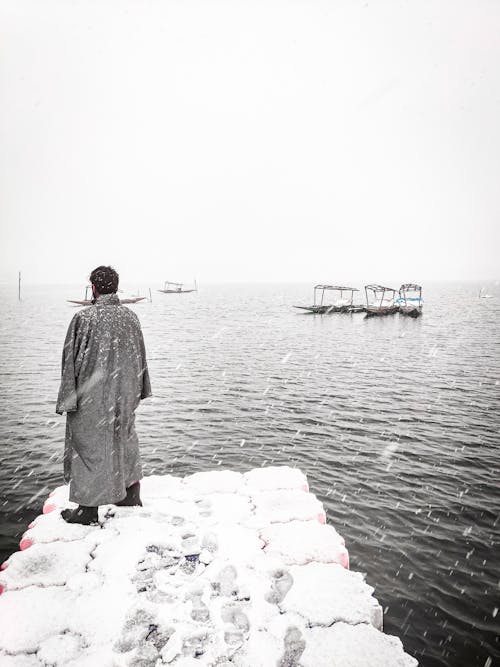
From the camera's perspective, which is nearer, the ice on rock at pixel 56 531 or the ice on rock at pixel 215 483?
the ice on rock at pixel 56 531

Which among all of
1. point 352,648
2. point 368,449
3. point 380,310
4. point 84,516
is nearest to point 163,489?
point 84,516

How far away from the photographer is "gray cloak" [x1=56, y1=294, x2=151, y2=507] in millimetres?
3646

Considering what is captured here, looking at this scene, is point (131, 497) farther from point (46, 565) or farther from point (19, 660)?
point (19, 660)

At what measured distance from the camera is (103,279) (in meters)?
3.83

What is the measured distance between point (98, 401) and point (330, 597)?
98.4 inches

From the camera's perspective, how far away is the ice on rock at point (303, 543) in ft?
11.3

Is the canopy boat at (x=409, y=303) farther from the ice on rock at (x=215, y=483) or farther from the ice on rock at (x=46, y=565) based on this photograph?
the ice on rock at (x=46, y=565)

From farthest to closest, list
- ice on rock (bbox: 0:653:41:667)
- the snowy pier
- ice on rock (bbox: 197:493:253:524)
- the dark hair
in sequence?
ice on rock (bbox: 197:493:253:524)
the dark hair
the snowy pier
ice on rock (bbox: 0:653:41:667)

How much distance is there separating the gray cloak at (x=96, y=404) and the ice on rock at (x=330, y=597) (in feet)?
5.88

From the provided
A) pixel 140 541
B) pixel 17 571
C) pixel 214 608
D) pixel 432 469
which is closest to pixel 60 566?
pixel 17 571

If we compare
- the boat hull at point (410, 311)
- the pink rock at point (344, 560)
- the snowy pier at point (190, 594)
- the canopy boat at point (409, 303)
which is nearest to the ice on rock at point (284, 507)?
the snowy pier at point (190, 594)

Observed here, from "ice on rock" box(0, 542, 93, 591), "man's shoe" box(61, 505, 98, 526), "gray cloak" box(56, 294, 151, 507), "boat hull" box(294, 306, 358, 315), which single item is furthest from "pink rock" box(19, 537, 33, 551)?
"boat hull" box(294, 306, 358, 315)

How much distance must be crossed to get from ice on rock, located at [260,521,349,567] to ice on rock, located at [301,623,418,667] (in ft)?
2.32

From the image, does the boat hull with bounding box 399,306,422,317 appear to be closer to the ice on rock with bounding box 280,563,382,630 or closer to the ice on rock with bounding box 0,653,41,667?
the ice on rock with bounding box 280,563,382,630
